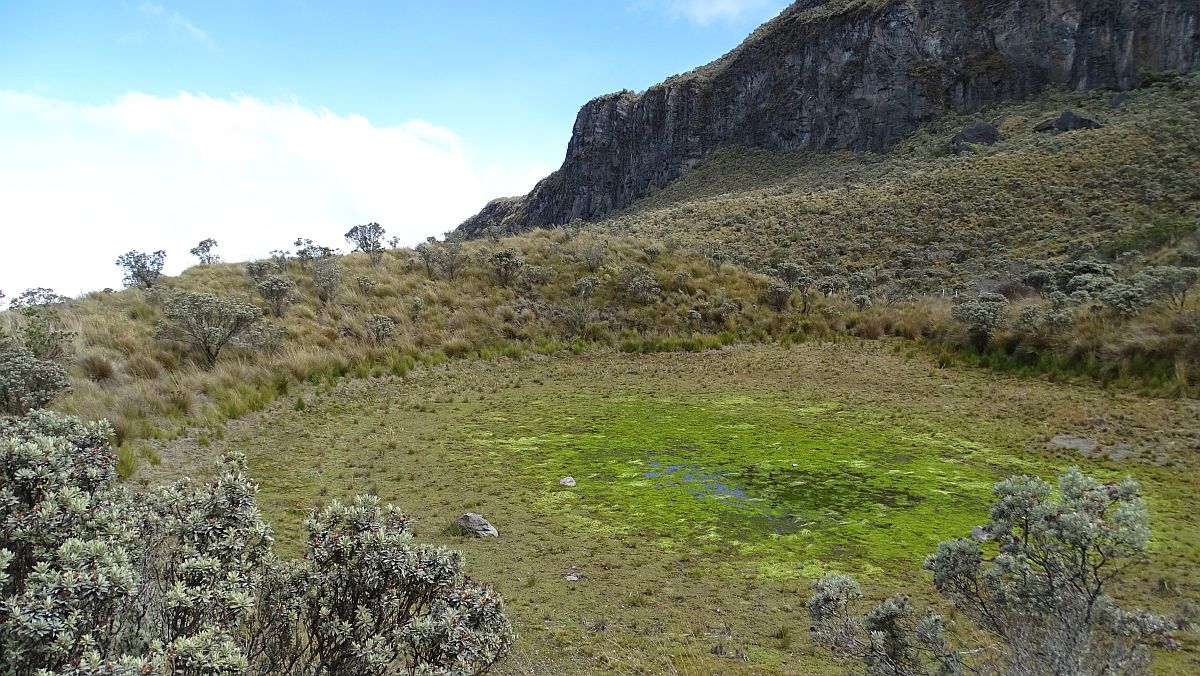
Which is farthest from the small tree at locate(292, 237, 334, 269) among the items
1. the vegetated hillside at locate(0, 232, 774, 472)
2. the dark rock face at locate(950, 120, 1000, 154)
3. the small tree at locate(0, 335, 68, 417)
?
the dark rock face at locate(950, 120, 1000, 154)

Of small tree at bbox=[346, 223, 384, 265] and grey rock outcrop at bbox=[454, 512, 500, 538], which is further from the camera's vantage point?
small tree at bbox=[346, 223, 384, 265]

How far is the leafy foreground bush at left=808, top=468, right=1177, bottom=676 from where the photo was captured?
7.80ft

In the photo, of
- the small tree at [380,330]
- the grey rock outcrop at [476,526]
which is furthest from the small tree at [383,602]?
the small tree at [380,330]

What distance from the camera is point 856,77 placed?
7188cm

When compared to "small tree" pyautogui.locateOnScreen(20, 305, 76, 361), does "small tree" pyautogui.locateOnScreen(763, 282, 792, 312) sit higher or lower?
lower

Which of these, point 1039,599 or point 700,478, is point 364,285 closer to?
point 700,478

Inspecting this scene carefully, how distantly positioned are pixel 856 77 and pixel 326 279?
73771 millimetres

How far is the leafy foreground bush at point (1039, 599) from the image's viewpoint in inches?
93.7

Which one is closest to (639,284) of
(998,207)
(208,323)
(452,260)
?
Result: (452,260)

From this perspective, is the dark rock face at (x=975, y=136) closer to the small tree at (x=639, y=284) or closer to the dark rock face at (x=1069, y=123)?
the dark rock face at (x=1069, y=123)

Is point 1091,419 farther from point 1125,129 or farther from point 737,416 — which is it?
point 1125,129

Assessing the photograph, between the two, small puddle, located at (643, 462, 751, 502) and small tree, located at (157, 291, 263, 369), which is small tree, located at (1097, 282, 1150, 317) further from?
small tree, located at (157, 291, 263, 369)

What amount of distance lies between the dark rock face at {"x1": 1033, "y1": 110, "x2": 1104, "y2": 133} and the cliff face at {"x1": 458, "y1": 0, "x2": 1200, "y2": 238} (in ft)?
40.9

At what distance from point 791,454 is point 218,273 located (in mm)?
15900
